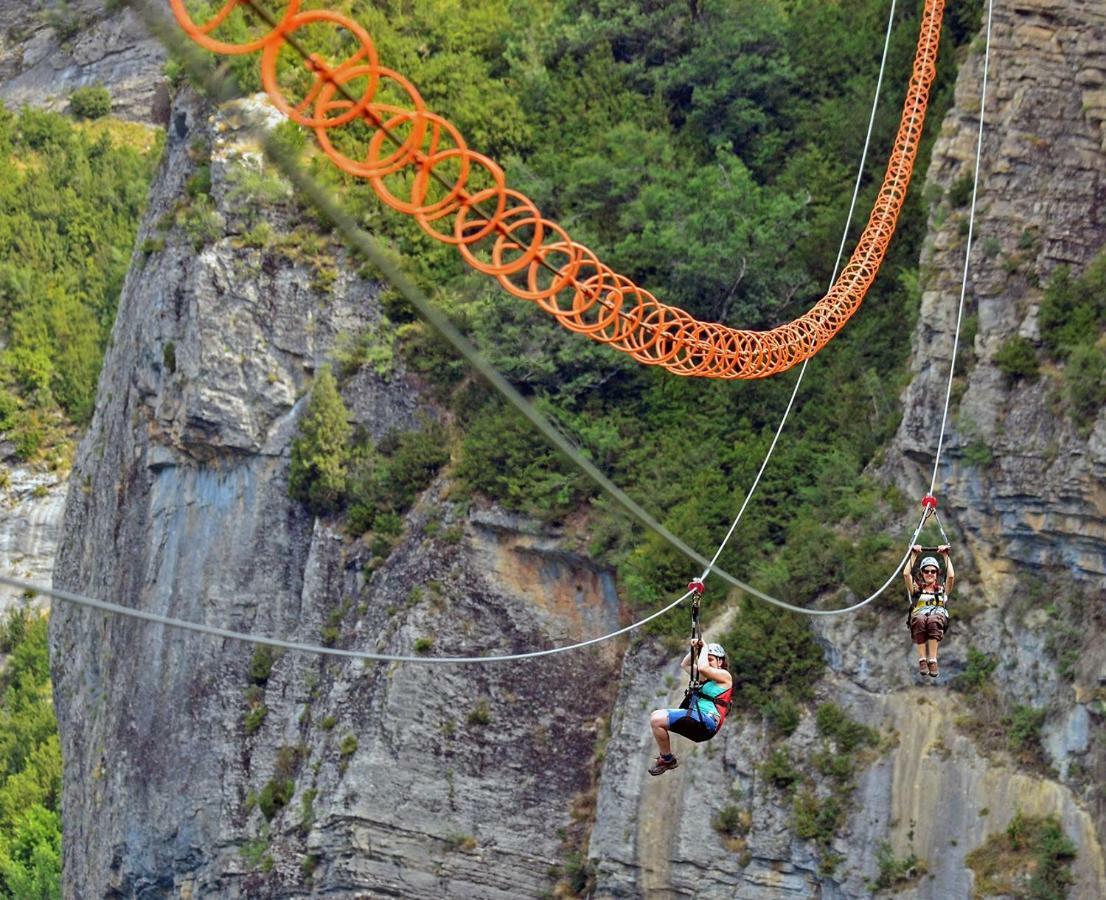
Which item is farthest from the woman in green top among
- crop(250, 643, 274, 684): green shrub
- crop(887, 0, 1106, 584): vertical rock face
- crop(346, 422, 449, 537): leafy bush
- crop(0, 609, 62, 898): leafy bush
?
crop(0, 609, 62, 898): leafy bush

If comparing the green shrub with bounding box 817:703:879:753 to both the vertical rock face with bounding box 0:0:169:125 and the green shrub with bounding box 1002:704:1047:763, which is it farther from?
the vertical rock face with bounding box 0:0:169:125

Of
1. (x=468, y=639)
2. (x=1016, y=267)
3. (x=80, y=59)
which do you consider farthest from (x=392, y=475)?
(x=80, y=59)

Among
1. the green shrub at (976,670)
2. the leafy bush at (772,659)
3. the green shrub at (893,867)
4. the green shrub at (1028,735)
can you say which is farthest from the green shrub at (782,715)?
the green shrub at (1028,735)

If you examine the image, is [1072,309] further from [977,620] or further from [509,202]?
[509,202]

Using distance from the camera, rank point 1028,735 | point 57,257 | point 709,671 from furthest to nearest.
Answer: point 57,257
point 1028,735
point 709,671

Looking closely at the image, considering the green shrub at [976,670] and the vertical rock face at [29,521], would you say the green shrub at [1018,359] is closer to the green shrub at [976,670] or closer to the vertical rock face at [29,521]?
the green shrub at [976,670]

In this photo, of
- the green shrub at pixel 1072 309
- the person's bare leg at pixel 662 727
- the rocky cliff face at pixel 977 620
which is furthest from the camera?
the green shrub at pixel 1072 309
